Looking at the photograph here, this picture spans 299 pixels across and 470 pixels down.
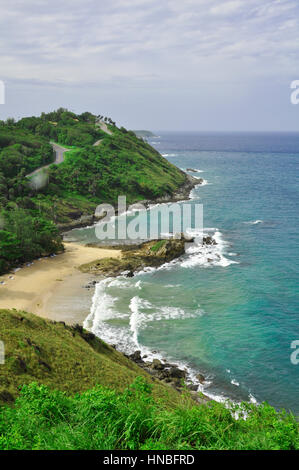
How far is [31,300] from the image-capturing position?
51.7 m

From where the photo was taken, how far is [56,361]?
30.1 metres

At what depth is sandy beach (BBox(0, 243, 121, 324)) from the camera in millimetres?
49344

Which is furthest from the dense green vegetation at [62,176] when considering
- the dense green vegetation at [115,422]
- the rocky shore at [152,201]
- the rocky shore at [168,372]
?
the dense green vegetation at [115,422]

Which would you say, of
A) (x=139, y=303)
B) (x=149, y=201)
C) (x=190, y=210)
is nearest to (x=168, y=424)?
(x=139, y=303)

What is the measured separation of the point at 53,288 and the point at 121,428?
42367 mm

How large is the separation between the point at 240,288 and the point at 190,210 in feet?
169

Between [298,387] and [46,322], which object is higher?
[46,322]

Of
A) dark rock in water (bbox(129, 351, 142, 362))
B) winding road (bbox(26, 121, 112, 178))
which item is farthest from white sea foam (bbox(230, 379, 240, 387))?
winding road (bbox(26, 121, 112, 178))

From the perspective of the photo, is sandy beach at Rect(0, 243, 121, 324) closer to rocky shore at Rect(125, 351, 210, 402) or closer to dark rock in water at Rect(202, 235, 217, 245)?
rocky shore at Rect(125, 351, 210, 402)

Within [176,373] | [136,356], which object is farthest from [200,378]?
[136,356]

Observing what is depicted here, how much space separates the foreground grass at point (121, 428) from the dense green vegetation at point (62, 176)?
150ft

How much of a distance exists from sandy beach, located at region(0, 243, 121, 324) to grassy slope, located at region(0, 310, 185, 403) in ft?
39.5

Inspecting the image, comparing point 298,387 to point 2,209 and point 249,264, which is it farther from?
point 2,209

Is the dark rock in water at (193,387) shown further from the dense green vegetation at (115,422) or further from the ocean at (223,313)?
the dense green vegetation at (115,422)
